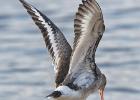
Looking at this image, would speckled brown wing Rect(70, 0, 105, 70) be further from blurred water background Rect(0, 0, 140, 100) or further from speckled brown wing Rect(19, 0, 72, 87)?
blurred water background Rect(0, 0, 140, 100)

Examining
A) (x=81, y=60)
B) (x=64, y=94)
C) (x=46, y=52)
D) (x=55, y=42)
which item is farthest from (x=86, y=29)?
(x=46, y=52)

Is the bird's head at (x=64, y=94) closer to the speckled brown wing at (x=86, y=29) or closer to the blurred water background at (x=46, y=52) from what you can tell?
the speckled brown wing at (x=86, y=29)

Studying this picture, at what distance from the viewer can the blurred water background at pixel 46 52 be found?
49.6ft

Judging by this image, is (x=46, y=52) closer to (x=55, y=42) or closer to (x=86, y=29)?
(x=55, y=42)

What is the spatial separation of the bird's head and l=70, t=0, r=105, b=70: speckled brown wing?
0.37m

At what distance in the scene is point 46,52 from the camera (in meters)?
17.0

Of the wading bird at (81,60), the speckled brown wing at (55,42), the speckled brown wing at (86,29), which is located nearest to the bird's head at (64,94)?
the wading bird at (81,60)

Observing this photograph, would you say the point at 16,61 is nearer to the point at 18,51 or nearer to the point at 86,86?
the point at 18,51

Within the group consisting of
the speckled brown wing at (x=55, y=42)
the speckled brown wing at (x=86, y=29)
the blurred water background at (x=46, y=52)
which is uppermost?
the speckled brown wing at (x=86, y=29)

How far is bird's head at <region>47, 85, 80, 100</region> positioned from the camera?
8594 mm

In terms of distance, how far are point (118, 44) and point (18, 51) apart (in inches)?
86.4

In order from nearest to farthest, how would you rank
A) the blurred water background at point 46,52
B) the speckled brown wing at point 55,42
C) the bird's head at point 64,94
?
the bird's head at point 64,94 → the speckled brown wing at point 55,42 → the blurred water background at point 46,52

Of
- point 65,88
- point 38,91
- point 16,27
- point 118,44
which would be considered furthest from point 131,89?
point 65,88

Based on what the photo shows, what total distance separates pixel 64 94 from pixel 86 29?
75 centimetres
